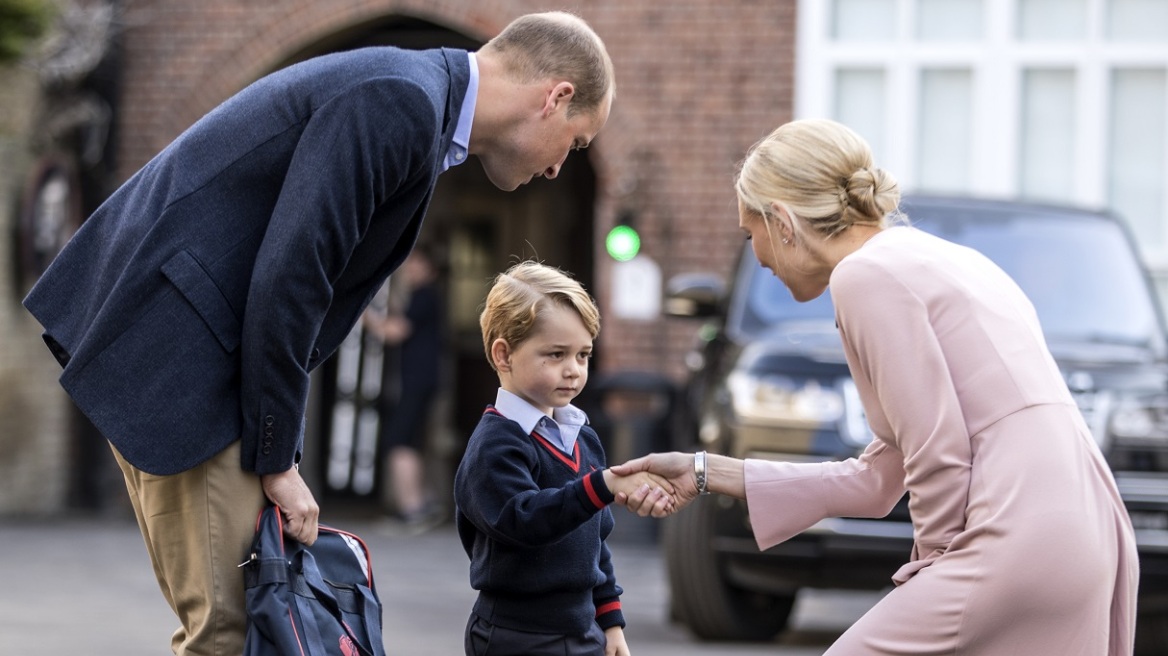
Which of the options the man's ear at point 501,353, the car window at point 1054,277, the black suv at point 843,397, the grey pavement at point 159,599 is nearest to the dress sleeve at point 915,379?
the man's ear at point 501,353

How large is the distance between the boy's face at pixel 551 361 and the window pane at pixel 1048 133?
395 inches

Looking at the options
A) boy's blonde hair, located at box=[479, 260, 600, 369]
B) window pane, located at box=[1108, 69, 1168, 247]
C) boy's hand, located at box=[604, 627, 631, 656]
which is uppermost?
boy's blonde hair, located at box=[479, 260, 600, 369]

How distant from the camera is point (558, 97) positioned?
357 centimetres

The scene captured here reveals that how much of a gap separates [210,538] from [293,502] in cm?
17

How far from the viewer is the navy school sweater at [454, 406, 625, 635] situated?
11.4 ft

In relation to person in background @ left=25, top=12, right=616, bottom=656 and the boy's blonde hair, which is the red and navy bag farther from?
the boy's blonde hair

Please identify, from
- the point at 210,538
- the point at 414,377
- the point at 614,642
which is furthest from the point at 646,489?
the point at 414,377

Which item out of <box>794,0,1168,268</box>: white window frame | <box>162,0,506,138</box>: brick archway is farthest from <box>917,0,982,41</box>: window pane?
<box>162,0,506,138</box>: brick archway

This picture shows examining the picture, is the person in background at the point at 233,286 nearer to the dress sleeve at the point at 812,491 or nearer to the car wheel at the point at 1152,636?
the dress sleeve at the point at 812,491

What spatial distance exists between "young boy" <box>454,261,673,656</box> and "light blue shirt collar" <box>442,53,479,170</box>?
12.7 inches

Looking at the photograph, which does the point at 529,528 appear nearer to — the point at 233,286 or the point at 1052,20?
the point at 233,286

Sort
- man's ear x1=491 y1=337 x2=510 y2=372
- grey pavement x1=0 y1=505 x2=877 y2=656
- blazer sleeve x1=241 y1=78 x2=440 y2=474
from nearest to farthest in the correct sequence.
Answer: blazer sleeve x1=241 y1=78 x2=440 y2=474
man's ear x1=491 y1=337 x2=510 y2=372
grey pavement x1=0 y1=505 x2=877 y2=656

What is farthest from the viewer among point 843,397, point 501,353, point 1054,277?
point 1054,277

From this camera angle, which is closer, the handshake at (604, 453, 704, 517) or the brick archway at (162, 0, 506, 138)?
the handshake at (604, 453, 704, 517)
